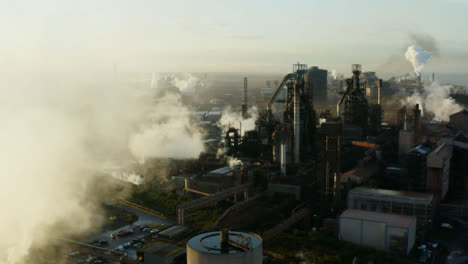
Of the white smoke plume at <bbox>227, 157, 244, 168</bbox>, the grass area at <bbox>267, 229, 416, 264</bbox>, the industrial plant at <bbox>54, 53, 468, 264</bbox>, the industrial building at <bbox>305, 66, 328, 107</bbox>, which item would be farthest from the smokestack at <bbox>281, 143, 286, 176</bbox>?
the industrial building at <bbox>305, 66, 328, 107</bbox>

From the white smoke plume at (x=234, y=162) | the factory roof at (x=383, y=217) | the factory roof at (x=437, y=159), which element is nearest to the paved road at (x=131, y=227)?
the white smoke plume at (x=234, y=162)

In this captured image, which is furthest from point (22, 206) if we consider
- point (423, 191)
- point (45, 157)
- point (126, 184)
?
point (423, 191)

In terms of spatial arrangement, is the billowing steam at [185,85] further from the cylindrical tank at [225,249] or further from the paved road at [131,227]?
the cylindrical tank at [225,249]

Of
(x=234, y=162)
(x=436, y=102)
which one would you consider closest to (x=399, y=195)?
(x=234, y=162)

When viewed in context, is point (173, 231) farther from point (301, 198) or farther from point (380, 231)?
point (301, 198)

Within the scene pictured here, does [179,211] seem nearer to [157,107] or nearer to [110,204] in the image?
[110,204]
